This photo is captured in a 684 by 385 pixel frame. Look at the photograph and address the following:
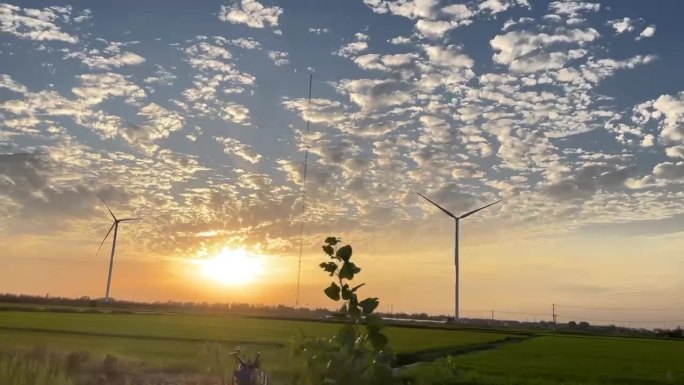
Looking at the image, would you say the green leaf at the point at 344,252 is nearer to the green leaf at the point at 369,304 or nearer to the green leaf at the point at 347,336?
the green leaf at the point at 369,304

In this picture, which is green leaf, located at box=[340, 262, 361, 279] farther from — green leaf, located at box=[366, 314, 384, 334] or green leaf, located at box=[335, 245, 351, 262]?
green leaf, located at box=[366, 314, 384, 334]

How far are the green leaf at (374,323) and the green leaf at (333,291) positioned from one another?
0.24 metres

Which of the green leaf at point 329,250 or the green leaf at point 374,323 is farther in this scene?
the green leaf at point 329,250

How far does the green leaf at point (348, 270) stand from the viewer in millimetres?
4238

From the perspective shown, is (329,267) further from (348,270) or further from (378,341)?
(378,341)

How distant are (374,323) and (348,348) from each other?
23cm

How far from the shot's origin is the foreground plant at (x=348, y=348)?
413 centimetres

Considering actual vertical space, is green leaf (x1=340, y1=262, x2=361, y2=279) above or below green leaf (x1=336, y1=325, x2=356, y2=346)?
above

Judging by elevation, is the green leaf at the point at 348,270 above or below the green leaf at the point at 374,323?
above

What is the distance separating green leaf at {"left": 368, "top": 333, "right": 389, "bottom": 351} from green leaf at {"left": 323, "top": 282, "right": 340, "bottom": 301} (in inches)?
13.2

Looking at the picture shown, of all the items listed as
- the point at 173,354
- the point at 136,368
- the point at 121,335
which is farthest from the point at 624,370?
the point at 121,335

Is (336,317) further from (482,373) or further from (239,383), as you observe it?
(482,373)

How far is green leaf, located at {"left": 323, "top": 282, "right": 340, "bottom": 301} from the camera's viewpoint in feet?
13.8

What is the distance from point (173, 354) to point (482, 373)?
10.8 metres
